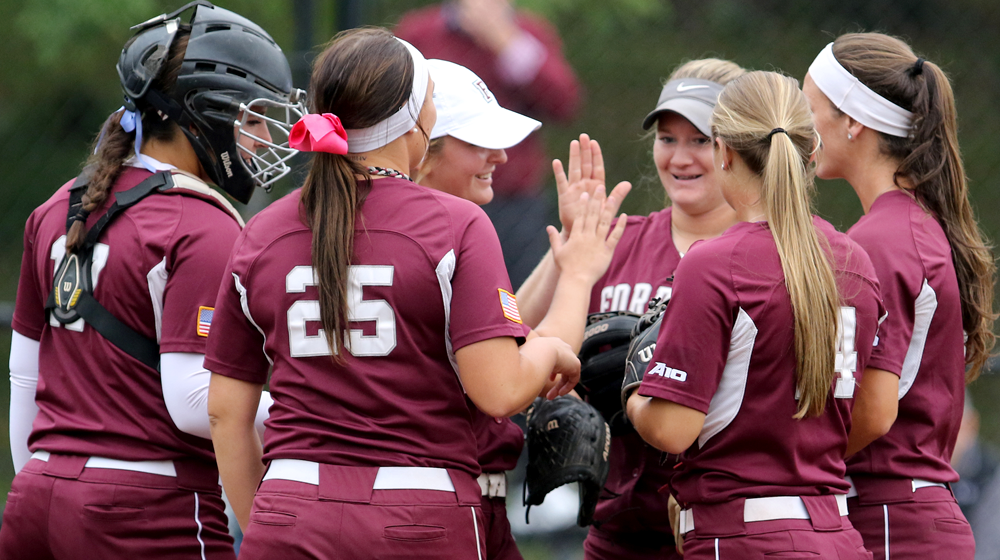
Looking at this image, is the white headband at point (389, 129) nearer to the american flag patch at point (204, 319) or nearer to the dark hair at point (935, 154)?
the american flag patch at point (204, 319)

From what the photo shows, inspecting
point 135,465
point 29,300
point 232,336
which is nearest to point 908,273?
point 232,336

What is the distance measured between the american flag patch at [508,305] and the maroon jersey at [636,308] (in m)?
Answer: 0.86

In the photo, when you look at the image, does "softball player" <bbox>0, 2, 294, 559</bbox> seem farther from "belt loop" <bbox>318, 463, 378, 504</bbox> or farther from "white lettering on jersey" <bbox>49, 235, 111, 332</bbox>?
"belt loop" <bbox>318, 463, 378, 504</bbox>

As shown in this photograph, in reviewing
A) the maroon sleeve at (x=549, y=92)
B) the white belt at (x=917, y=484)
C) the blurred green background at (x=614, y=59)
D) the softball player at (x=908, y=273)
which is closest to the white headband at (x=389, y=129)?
the softball player at (x=908, y=273)

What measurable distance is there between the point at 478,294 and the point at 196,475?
1.02m

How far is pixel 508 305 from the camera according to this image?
2.36m

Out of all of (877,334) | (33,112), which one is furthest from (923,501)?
(33,112)

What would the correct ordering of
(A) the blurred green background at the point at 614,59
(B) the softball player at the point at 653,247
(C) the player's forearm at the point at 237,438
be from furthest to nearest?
(A) the blurred green background at the point at 614,59
(B) the softball player at the point at 653,247
(C) the player's forearm at the point at 237,438

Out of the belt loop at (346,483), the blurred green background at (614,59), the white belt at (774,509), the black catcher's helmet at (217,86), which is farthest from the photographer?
the blurred green background at (614,59)

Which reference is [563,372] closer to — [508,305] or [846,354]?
[508,305]

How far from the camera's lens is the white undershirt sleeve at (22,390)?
9.79ft

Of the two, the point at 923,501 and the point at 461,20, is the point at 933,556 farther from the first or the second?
the point at 461,20

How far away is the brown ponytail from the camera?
7.59 ft

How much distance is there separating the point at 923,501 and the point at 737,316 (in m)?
0.88
